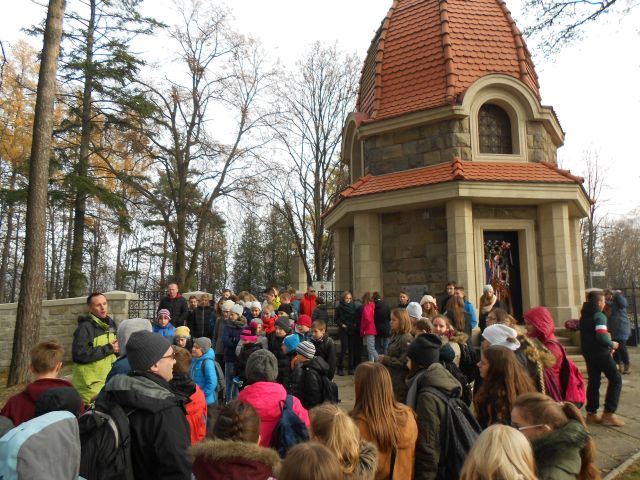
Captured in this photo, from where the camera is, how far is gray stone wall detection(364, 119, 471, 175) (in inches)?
484

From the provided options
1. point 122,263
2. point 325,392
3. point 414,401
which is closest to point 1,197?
point 325,392

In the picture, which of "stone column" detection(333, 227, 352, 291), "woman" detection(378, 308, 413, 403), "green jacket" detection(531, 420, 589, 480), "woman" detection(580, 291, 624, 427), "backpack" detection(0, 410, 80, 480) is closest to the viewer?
"backpack" detection(0, 410, 80, 480)

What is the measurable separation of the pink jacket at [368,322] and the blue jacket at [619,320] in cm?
425

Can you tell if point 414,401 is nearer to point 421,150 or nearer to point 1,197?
point 421,150

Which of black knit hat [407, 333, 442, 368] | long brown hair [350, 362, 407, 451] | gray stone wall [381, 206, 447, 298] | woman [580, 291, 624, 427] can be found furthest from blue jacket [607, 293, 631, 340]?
long brown hair [350, 362, 407, 451]

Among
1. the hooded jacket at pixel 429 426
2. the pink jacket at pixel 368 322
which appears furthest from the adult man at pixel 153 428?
the pink jacket at pixel 368 322

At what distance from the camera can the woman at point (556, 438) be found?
229 centimetres

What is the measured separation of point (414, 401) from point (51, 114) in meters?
9.93

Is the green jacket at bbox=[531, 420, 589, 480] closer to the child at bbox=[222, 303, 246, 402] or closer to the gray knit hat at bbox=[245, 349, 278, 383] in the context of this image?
the gray knit hat at bbox=[245, 349, 278, 383]

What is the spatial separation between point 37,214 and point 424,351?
363 inches

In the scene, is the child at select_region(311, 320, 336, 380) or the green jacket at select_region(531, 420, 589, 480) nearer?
the green jacket at select_region(531, 420, 589, 480)

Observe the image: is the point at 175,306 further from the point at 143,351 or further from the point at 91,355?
the point at 143,351

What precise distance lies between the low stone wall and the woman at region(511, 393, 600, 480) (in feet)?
36.2

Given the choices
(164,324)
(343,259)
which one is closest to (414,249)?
(343,259)
